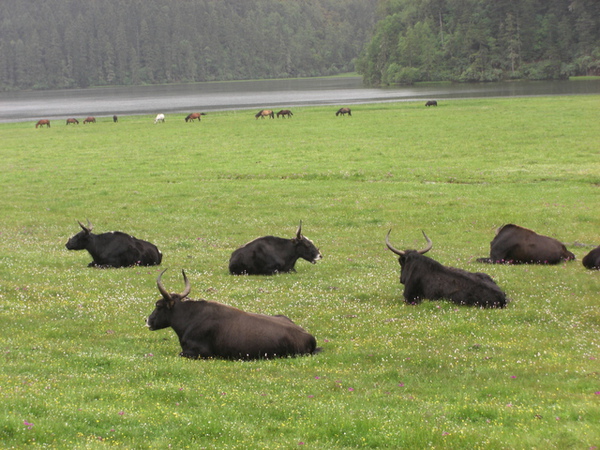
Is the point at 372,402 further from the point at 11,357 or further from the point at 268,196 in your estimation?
the point at 268,196

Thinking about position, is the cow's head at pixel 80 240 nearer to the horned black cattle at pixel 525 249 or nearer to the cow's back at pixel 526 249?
the horned black cattle at pixel 525 249

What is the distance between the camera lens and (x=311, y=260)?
63.9 feet

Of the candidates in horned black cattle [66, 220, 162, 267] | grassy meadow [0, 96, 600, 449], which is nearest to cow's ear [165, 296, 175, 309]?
grassy meadow [0, 96, 600, 449]

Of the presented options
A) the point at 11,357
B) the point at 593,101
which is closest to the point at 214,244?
the point at 11,357

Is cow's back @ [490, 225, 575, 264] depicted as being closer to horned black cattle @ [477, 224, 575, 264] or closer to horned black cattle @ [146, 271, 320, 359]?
horned black cattle @ [477, 224, 575, 264]

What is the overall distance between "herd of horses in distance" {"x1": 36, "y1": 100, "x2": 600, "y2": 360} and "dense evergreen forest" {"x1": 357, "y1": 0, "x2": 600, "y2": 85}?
15733 cm

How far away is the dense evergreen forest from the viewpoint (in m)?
166

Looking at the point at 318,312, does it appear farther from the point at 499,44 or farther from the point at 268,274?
the point at 499,44

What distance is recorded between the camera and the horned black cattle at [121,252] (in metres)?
20.0

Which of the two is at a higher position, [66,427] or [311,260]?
[66,427]

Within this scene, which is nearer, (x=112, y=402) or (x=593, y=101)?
(x=112, y=402)

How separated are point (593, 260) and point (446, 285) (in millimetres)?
5323

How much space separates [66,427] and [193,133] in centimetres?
6149

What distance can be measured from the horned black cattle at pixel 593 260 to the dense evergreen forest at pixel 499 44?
158m
